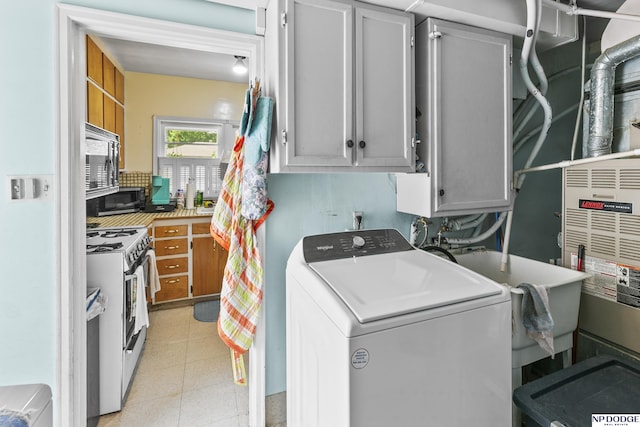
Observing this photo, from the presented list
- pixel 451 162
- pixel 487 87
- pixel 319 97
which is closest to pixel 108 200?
pixel 319 97

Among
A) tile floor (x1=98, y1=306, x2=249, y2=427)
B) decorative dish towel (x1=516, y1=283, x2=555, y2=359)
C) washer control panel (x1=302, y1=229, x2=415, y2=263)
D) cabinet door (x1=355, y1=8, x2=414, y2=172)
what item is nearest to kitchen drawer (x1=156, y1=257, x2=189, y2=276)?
tile floor (x1=98, y1=306, x2=249, y2=427)

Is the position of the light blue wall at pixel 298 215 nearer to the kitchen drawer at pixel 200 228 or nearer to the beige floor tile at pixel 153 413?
the beige floor tile at pixel 153 413

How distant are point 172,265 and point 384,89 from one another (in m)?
3.06

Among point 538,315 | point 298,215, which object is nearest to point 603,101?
point 538,315

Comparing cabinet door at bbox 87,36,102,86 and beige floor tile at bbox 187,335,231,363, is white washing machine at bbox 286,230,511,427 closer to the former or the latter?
beige floor tile at bbox 187,335,231,363

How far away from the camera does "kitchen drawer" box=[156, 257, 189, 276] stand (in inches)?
138

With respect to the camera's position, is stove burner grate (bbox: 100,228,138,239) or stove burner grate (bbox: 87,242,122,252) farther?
stove burner grate (bbox: 100,228,138,239)

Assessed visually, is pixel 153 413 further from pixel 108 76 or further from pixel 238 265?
pixel 108 76

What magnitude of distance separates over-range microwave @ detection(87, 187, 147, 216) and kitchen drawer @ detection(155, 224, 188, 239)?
0.49 meters

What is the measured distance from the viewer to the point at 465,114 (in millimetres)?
1689

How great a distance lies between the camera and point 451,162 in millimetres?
1666

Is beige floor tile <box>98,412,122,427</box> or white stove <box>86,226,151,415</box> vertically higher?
white stove <box>86,226,151,415</box>

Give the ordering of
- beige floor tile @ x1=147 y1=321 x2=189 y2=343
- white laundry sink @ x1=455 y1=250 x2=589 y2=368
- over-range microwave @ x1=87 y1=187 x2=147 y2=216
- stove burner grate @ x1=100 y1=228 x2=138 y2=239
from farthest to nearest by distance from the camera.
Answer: over-range microwave @ x1=87 y1=187 x2=147 y2=216, beige floor tile @ x1=147 y1=321 x2=189 y2=343, stove burner grate @ x1=100 y1=228 x2=138 y2=239, white laundry sink @ x1=455 y1=250 x2=589 y2=368

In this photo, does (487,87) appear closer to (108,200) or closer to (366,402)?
(366,402)
